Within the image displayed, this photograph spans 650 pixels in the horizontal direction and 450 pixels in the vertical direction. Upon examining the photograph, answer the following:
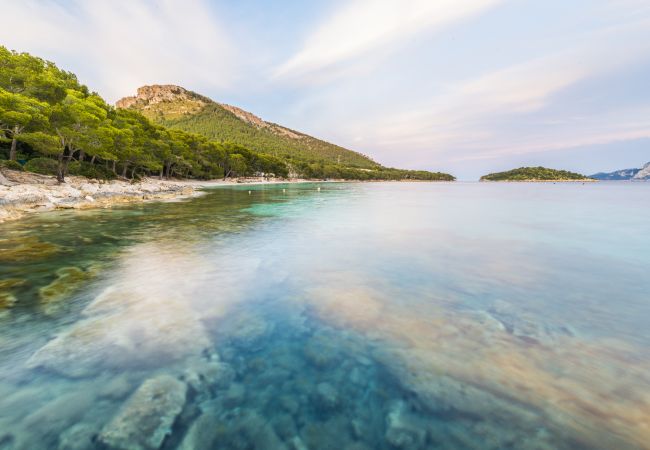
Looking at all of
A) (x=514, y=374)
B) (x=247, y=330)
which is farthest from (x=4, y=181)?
(x=514, y=374)

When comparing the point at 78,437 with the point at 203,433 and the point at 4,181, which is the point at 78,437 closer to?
the point at 203,433

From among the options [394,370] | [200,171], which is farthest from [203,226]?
[200,171]

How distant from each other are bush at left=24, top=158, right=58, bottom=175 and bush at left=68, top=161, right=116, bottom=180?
4323 millimetres

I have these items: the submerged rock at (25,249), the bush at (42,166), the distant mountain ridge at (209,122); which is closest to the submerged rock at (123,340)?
the submerged rock at (25,249)

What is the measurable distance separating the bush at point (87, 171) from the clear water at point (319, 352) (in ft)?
114

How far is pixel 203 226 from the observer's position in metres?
19.3

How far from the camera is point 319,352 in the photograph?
18.2ft

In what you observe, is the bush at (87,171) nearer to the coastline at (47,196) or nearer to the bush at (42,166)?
the coastline at (47,196)

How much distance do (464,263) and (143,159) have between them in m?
54.9

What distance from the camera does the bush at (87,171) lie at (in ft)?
130

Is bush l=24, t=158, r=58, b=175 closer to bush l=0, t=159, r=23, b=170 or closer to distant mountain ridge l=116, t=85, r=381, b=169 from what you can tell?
bush l=0, t=159, r=23, b=170

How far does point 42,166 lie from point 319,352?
44.4 metres

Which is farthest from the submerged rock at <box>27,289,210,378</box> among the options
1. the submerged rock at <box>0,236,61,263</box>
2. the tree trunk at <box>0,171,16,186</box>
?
the tree trunk at <box>0,171,16,186</box>

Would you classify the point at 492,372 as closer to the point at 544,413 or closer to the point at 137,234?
the point at 544,413
